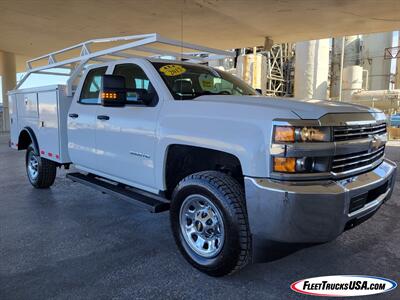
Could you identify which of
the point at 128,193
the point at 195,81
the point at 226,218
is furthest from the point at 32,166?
the point at 226,218

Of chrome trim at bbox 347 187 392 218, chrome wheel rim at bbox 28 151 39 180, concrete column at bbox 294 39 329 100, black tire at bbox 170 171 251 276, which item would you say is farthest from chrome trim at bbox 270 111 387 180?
concrete column at bbox 294 39 329 100

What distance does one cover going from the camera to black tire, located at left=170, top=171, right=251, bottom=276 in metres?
2.67

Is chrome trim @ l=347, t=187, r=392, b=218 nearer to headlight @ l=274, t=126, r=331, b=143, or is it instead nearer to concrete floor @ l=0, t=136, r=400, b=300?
concrete floor @ l=0, t=136, r=400, b=300

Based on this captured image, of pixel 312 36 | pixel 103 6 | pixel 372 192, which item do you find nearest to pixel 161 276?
pixel 372 192

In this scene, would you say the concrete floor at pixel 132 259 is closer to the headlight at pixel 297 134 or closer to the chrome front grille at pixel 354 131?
the headlight at pixel 297 134

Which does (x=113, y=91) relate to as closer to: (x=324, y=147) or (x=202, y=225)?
(x=202, y=225)

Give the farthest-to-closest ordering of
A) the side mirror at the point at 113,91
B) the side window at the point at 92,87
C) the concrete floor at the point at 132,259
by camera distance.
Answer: the side window at the point at 92,87
the side mirror at the point at 113,91
the concrete floor at the point at 132,259

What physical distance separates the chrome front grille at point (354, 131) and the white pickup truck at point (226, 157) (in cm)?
1

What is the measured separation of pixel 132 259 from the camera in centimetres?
330

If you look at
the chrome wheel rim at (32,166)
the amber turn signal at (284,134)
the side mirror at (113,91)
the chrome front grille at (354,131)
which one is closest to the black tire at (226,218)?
the amber turn signal at (284,134)

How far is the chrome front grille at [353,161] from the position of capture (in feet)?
8.55

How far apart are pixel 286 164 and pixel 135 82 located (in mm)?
2344

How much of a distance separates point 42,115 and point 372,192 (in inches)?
187

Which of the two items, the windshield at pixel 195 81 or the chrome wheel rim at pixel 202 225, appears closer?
the chrome wheel rim at pixel 202 225
